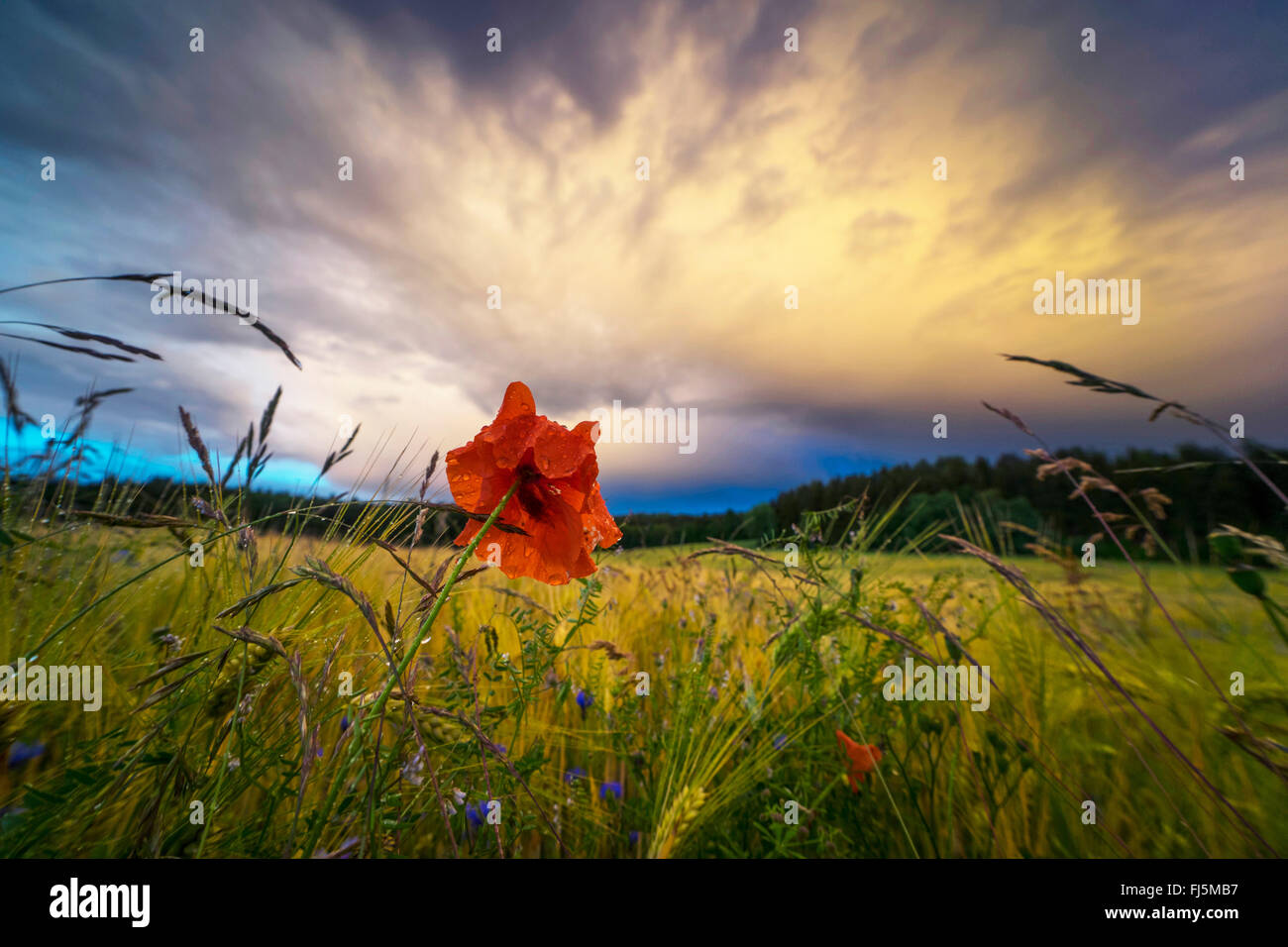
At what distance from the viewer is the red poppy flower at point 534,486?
3.30 ft

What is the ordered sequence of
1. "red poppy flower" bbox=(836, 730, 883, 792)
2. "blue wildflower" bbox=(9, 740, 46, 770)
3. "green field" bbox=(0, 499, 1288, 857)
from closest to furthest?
"green field" bbox=(0, 499, 1288, 857), "blue wildflower" bbox=(9, 740, 46, 770), "red poppy flower" bbox=(836, 730, 883, 792)

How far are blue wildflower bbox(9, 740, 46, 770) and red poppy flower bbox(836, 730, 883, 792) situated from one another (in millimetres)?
1868

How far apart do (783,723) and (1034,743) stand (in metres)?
0.73

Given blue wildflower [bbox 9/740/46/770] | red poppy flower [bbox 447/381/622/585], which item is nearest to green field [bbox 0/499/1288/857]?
blue wildflower [bbox 9/740/46/770]

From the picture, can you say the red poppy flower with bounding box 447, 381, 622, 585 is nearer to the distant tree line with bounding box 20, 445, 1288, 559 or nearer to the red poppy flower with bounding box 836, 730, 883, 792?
the distant tree line with bounding box 20, 445, 1288, 559

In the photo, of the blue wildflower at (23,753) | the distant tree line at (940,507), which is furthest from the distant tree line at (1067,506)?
the blue wildflower at (23,753)

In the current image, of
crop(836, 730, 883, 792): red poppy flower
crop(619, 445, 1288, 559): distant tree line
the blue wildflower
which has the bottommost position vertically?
crop(836, 730, 883, 792): red poppy flower

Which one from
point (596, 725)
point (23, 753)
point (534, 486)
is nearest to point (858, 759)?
point (596, 725)

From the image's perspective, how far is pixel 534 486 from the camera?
1081 mm

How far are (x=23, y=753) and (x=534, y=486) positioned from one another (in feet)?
3.93

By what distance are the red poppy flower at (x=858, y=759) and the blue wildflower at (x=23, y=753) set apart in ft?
6.13

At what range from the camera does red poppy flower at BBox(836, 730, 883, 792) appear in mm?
1463
